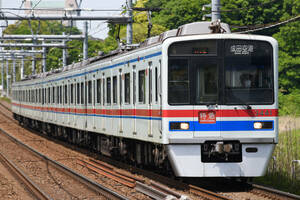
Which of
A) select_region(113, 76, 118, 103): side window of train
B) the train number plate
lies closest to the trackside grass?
the train number plate

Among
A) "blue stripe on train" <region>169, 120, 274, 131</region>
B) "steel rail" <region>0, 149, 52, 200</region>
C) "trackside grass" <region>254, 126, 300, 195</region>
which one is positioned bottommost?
"steel rail" <region>0, 149, 52, 200</region>

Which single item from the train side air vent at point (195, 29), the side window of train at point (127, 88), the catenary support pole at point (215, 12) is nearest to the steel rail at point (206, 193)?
the train side air vent at point (195, 29)

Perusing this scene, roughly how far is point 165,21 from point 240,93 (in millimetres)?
47495

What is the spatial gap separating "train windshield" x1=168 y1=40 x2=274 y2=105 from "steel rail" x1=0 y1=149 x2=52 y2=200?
3.14 metres

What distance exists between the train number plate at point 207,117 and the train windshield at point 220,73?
0.19 metres

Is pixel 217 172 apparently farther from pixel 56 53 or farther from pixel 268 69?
pixel 56 53

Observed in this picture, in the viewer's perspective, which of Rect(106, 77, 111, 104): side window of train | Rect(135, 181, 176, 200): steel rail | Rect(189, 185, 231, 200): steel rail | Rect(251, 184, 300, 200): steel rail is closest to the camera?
Rect(251, 184, 300, 200): steel rail

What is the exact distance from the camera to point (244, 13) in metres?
51.7

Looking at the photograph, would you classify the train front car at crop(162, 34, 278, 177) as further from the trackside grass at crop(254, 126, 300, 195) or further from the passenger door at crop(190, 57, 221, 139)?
the trackside grass at crop(254, 126, 300, 195)

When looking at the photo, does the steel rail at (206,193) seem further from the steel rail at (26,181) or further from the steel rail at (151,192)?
the steel rail at (26,181)

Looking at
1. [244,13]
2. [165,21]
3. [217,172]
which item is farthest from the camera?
[165,21]

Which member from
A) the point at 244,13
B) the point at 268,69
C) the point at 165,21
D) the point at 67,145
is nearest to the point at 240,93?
the point at 268,69

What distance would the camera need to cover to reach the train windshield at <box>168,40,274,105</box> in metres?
11.4

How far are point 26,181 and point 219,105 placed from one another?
534cm
